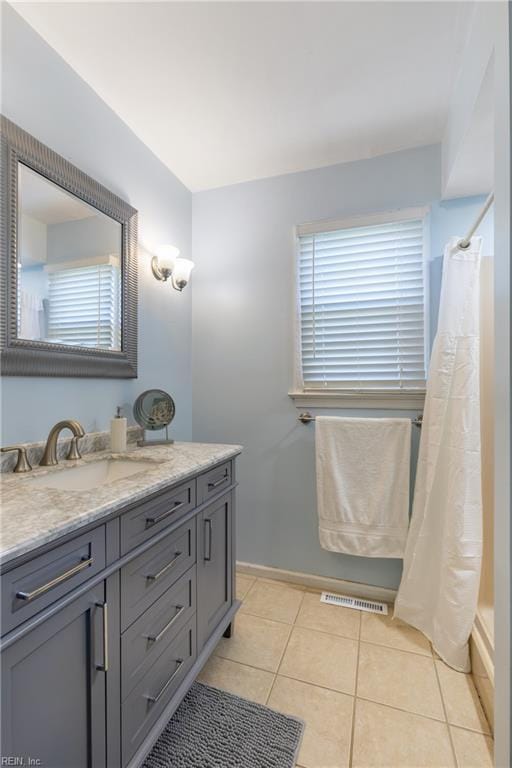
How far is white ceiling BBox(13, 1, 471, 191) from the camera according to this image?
1.24 metres

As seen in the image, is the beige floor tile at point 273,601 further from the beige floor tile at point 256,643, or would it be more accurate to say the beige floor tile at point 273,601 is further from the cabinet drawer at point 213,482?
the cabinet drawer at point 213,482

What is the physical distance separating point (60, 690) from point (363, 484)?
5.14 feet

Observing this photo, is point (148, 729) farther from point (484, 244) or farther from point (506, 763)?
point (484, 244)

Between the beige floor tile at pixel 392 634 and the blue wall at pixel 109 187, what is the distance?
58.4 inches

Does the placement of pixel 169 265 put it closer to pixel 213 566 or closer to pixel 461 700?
pixel 213 566

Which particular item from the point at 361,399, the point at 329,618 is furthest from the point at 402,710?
the point at 361,399

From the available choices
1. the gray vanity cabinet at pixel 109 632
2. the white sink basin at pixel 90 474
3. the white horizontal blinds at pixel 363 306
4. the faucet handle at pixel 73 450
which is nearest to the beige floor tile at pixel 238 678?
the gray vanity cabinet at pixel 109 632

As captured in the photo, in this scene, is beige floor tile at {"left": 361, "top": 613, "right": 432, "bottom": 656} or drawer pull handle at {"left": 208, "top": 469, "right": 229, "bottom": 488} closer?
drawer pull handle at {"left": 208, "top": 469, "right": 229, "bottom": 488}

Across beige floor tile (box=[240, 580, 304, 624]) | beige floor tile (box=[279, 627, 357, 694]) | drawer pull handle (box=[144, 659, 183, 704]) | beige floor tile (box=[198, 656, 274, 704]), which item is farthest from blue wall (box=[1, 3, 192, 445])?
beige floor tile (box=[279, 627, 357, 694])

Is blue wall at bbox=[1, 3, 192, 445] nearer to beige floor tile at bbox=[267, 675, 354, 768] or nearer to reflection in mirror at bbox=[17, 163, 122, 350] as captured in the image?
reflection in mirror at bbox=[17, 163, 122, 350]

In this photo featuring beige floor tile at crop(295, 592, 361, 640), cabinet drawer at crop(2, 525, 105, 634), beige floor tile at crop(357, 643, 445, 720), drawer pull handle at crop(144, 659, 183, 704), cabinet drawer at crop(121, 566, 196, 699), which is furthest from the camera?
beige floor tile at crop(295, 592, 361, 640)

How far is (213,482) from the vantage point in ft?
4.78

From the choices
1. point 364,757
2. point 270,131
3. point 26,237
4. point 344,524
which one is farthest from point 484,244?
point 364,757

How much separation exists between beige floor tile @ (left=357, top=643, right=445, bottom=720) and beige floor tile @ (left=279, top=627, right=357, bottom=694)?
0.05m
